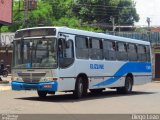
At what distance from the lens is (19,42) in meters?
18.3

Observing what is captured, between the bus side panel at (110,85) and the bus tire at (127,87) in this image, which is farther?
the bus tire at (127,87)

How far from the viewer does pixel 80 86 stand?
18844 millimetres

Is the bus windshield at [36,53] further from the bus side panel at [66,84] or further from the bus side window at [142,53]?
the bus side window at [142,53]

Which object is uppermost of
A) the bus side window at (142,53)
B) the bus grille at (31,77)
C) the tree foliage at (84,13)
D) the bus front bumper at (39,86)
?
the tree foliage at (84,13)

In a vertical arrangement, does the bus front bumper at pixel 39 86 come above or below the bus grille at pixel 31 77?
below

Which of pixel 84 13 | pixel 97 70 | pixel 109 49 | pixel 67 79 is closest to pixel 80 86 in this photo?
pixel 67 79

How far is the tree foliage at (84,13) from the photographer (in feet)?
228

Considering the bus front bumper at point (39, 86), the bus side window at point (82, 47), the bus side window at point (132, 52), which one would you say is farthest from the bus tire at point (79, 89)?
the bus side window at point (132, 52)

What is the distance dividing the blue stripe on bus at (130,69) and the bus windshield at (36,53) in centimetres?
385

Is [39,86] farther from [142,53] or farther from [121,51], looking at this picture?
[142,53]

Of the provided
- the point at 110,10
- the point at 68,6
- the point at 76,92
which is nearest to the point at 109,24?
the point at 110,10

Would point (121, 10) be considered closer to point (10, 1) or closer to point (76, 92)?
point (10, 1)

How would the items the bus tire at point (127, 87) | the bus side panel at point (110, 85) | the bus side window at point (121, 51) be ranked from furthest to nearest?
the bus tire at point (127, 87)
the bus side window at point (121, 51)
the bus side panel at point (110, 85)

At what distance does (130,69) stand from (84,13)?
4920 cm
